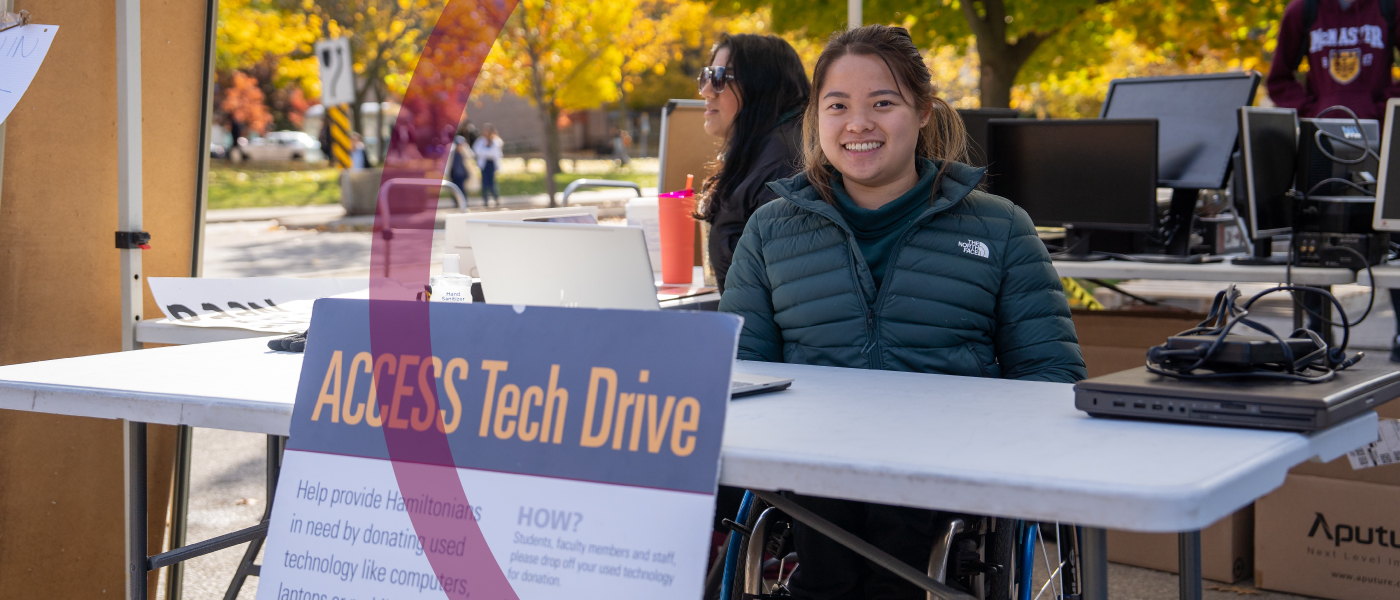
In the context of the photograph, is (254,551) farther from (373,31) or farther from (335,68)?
(373,31)

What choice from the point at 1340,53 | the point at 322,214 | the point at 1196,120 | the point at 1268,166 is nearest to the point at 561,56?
the point at 322,214

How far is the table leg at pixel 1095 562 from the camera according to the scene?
143 centimetres

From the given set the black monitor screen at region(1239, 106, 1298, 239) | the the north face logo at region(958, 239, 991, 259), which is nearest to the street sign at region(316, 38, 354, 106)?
the black monitor screen at region(1239, 106, 1298, 239)

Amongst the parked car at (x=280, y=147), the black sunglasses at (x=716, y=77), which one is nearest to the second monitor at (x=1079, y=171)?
the black sunglasses at (x=716, y=77)

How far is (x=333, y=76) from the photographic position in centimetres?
1187

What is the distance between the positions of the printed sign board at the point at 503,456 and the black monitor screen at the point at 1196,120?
3.64m

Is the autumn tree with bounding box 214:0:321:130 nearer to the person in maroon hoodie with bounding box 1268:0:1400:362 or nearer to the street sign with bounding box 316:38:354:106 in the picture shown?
the street sign with bounding box 316:38:354:106

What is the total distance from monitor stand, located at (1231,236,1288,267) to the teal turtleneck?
90.1 inches

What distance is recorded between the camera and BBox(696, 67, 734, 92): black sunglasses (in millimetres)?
3537

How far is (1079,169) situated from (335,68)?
363 inches

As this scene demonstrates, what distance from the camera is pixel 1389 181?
374 cm

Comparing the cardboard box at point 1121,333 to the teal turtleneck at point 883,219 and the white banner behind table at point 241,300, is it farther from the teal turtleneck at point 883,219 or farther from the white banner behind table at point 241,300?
the white banner behind table at point 241,300

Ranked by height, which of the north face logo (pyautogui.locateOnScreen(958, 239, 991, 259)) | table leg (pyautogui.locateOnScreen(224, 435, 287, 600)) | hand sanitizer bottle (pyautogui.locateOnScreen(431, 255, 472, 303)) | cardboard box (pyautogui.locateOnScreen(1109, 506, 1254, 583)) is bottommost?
cardboard box (pyautogui.locateOnScreen(1109, 506, 1254, 583))

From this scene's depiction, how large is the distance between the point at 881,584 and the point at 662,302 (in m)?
1.15
